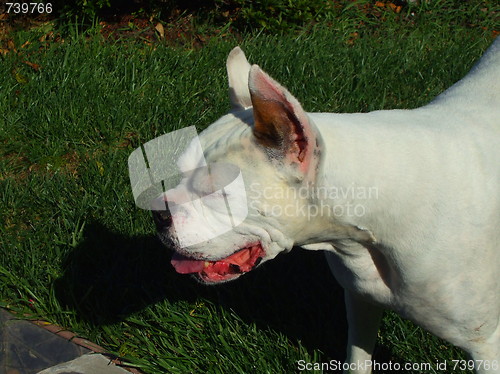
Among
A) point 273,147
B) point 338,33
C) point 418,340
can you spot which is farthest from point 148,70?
point 273,147

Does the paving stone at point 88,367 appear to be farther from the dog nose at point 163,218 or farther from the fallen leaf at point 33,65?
the fallen leaf at point 33,65

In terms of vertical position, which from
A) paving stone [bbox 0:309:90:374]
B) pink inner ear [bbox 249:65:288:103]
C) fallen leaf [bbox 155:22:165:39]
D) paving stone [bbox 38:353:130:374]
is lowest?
paving stone [bbox 38:353:130:374]

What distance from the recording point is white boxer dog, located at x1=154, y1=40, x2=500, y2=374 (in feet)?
7.71

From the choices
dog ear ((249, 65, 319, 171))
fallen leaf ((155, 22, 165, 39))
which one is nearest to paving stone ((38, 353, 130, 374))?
dog ear ((249, 65, 319, 171))

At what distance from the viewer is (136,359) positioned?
11.8 ft

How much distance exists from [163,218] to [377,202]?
772 millimetres

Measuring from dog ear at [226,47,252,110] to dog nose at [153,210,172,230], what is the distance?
0.48m

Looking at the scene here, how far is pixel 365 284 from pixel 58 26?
4.17 metres

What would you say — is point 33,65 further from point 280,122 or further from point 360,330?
point 280,122

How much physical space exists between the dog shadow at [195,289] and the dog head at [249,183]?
3.59ft

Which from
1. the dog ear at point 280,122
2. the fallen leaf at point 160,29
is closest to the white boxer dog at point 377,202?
the dog ear at point 280,122

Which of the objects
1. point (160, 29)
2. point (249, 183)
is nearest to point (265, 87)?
point (249, 183)

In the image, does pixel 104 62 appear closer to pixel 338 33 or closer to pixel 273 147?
pixel 338 33

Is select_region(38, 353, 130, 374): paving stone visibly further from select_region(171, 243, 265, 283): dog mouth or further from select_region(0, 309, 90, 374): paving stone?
select_region(171, 243, 265, 283): dog mouth
